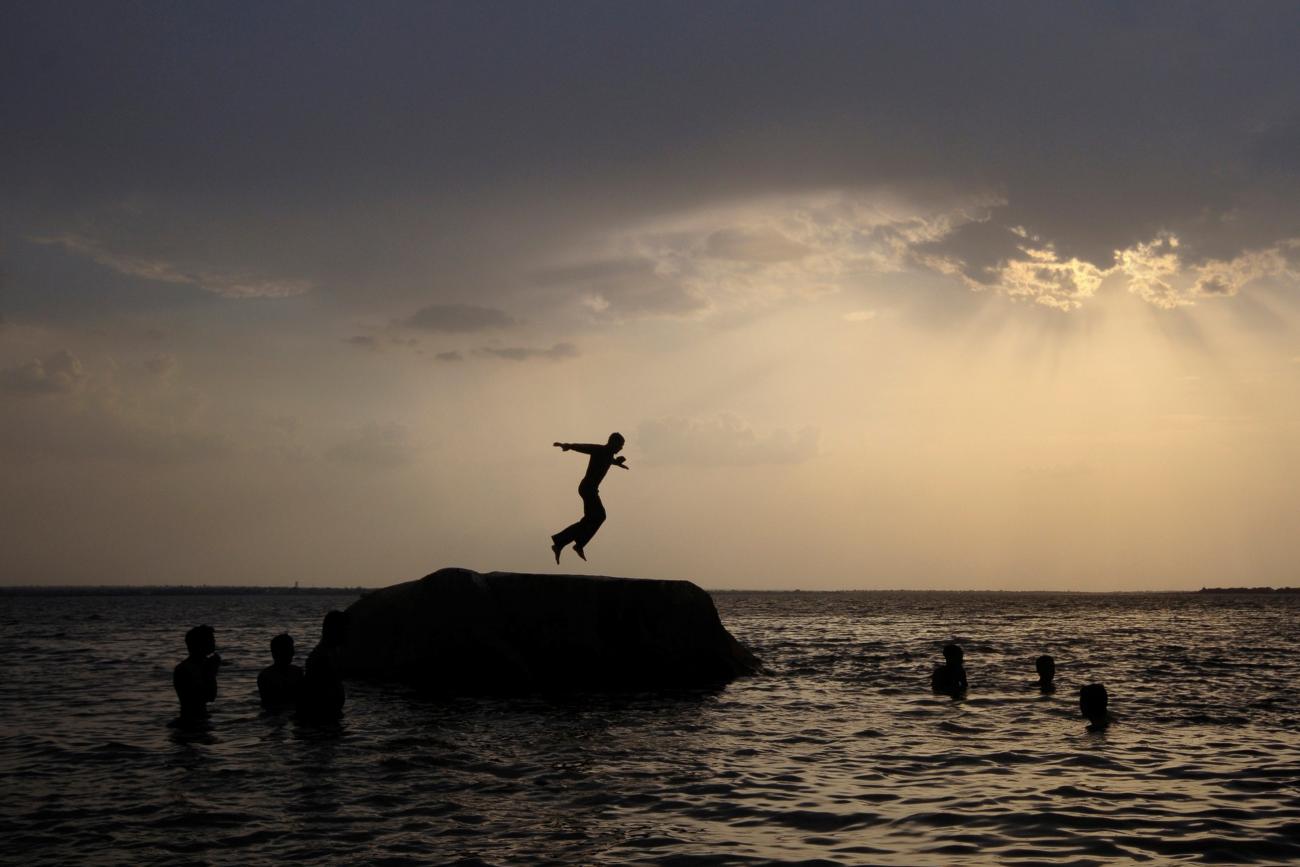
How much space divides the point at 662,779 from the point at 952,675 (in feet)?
41.5

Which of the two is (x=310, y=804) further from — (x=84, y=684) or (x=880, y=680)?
(x=880, y=680)

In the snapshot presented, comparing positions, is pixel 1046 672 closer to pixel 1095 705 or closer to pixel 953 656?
pixel 953 656

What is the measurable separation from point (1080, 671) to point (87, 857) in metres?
28.5

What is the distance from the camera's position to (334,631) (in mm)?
18578

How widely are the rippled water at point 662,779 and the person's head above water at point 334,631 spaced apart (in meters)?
1.45

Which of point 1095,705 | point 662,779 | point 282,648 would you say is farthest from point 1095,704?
point 282,648

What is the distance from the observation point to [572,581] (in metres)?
23.5

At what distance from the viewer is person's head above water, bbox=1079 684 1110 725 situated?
1847cm

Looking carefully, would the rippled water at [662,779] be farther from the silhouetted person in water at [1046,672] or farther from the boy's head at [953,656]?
the boy's head at [953,656]

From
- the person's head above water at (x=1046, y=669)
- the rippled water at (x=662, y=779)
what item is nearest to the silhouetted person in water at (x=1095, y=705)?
the rippled water at (x=662, y=779)

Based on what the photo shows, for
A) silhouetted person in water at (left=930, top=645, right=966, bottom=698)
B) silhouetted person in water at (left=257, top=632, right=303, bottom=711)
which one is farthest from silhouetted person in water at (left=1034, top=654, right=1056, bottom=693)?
silhouetted person in water at (left=257, top=632, right=303, bottom=711)

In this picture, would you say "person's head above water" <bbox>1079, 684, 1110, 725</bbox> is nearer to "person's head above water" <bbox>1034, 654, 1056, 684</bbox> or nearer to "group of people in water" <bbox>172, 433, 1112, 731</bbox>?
"group of people in water" <bbox>172, 433, 1112, 731</bbox>

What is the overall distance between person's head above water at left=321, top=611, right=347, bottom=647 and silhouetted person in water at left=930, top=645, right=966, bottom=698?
13575 millimetres

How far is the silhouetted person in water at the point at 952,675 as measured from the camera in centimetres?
2330
